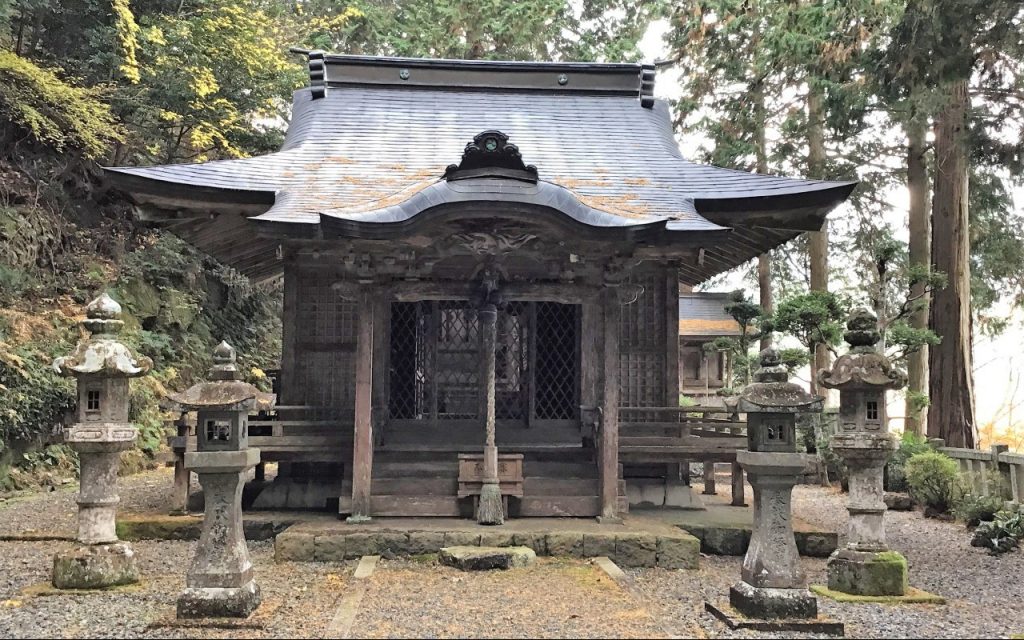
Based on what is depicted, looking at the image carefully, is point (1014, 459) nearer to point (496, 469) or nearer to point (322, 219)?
point (496, 469)

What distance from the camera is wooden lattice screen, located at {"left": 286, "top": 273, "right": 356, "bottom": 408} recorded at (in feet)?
29.8

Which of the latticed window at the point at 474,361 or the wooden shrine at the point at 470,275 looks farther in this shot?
the latticed window at the point at 474,361

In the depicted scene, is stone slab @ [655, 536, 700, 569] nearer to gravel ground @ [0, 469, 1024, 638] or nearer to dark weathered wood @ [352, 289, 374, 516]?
gravel ground @ [0, 469, 1024, 638]

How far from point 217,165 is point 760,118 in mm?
12234

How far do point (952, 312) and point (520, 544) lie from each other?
32.3 feet

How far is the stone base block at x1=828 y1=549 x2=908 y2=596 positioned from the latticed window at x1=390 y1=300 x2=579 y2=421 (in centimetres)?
396

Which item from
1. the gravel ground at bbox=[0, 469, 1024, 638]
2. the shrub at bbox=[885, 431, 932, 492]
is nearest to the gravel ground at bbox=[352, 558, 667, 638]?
the gravel ground at bbox=[0, 469, 1024, 638]

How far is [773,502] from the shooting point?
5.12 meters

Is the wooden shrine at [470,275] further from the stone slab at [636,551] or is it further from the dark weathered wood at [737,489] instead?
the stone slab at [636,551]

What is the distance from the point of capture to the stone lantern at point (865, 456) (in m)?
5.82

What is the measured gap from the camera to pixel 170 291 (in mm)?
15383

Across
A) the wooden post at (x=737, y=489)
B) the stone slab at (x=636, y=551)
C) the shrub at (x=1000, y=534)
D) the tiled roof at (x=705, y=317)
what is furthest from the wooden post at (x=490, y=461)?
the tiled roof at (x=705, y=317)

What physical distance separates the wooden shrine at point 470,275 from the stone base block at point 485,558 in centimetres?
107

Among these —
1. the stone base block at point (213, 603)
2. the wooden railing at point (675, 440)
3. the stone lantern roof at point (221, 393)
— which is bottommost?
the stone base block at point (213, 603)
